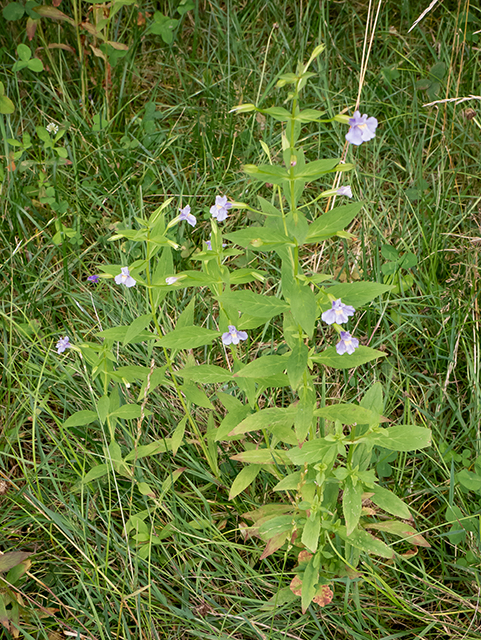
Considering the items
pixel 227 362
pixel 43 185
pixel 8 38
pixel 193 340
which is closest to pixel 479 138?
pixel 227 362

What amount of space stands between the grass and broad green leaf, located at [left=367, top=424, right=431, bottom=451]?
405 millimetres

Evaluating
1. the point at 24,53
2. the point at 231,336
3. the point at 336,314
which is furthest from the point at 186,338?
the point at 24,53

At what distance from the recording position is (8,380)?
94.0 inches

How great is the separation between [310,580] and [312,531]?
0.20 m

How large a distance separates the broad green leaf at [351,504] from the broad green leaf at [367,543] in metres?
0.15

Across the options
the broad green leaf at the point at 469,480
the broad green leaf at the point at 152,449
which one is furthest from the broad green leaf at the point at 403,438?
the broad green leaf at the point at 152,449

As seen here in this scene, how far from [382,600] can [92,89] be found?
10.0 feet

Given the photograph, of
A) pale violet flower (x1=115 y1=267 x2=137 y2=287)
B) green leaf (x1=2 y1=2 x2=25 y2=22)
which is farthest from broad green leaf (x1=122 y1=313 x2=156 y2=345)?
green leaf (x1=2 y1=2 x2=25 y2=22)

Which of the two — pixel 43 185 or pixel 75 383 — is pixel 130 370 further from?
pixel 43 185

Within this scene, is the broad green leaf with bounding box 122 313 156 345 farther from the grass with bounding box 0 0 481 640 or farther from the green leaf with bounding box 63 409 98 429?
the grass with bounding box 0 0 481 640

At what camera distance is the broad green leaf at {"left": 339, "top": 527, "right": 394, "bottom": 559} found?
5.48 ft

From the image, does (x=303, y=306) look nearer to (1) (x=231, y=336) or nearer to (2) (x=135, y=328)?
(1) (x=231, y=336)

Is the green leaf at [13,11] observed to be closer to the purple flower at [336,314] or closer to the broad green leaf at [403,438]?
the purple flower at [336,314]

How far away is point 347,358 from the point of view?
1591 mm
